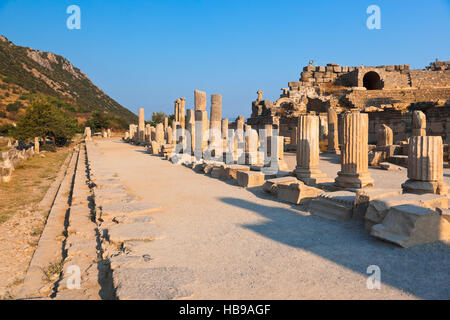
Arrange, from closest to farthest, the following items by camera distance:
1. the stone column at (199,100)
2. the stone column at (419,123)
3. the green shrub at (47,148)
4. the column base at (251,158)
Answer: the column base at (251,158) < the stone column at (419,123) < the stone column at (199,100) < the green shrub at (47,148)

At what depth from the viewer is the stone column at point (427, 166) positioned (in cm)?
601

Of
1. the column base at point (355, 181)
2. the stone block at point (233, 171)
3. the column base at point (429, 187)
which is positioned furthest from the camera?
the stone block at point (233, 171)

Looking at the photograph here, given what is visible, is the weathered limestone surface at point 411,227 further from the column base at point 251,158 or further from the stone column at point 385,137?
the stone column at point 385,137

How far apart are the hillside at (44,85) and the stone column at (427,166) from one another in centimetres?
4546

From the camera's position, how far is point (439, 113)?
698 inches

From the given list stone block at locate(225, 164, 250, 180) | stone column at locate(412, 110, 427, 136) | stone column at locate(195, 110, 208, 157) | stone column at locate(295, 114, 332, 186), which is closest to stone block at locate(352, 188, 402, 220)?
stone column at locate(295, 114, 332, 186)

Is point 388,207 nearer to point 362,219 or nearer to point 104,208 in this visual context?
point 362,219

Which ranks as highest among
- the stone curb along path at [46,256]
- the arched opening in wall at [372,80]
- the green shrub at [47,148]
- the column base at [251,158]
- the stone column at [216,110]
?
the arched opening in wall at [372,80]

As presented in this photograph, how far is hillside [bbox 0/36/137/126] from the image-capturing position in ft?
155

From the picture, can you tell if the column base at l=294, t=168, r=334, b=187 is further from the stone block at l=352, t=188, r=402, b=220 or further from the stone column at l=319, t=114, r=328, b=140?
the stone column at l=319, t=114, r=328, b=140

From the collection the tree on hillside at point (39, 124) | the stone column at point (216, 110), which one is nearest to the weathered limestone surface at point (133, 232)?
the stone column at point (216, 110)

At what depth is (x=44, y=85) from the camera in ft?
194

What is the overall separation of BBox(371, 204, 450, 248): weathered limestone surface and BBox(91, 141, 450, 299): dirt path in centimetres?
11

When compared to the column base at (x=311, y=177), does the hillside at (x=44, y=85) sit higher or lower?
higher
